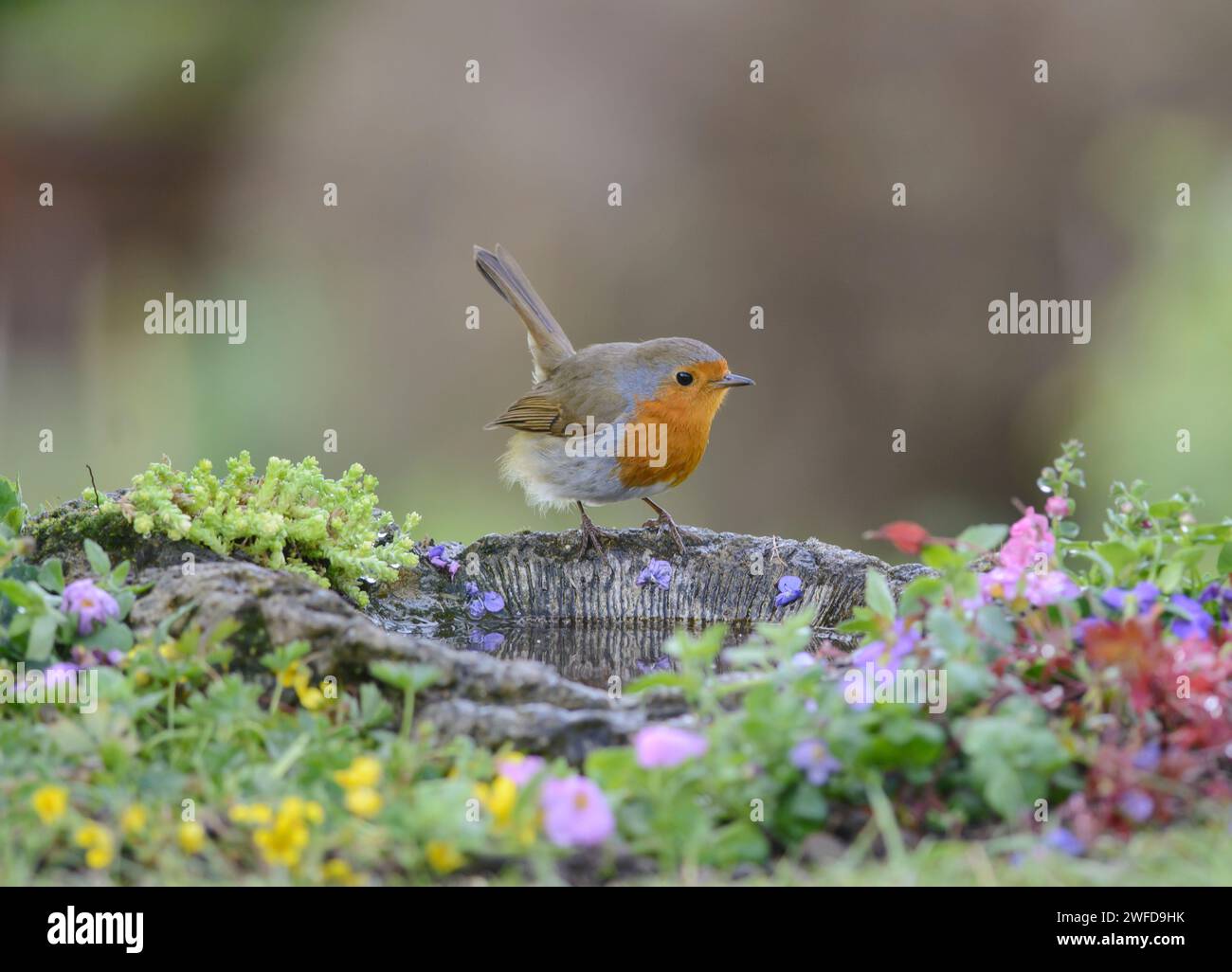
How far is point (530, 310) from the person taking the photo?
19.6 ft

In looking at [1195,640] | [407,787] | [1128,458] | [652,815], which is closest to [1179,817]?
[1195,640]

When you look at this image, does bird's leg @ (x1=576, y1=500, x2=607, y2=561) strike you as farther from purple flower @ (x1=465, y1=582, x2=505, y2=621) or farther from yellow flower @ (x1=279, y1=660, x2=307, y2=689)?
yellow flower @ (x1=279, y1=660, x2=307, y2=689)

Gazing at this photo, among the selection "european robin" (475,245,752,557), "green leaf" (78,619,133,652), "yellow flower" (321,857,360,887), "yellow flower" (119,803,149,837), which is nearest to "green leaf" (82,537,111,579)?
"green leaf" (78,619,133,652)

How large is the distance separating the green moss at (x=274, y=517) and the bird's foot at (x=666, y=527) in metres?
0.89

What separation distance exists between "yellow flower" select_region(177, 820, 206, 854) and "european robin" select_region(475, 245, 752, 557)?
2.68m

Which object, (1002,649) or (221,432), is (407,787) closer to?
(1002,649)

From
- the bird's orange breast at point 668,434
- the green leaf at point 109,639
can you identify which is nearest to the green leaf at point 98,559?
the green leaf at point 109,639

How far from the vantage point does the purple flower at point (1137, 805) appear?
213cm

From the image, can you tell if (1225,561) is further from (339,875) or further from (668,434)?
(668,434)

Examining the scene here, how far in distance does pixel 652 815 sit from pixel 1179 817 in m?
0.90

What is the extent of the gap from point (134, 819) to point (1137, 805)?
1.62 metres

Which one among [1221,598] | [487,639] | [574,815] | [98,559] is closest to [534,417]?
[487,639]

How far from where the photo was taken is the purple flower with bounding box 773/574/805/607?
13.1 feet

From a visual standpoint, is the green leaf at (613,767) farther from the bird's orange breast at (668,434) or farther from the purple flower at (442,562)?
the bird's orange breast at (668,434)
